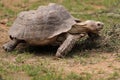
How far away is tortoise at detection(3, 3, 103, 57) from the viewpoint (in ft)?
28.3

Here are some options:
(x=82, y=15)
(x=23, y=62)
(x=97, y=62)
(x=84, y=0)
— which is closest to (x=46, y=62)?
(x=23, y=62)

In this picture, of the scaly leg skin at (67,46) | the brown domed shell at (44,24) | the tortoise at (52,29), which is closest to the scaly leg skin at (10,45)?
the tortoise at (52,29)

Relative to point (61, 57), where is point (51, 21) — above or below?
above

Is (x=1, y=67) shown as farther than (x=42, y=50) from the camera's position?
No

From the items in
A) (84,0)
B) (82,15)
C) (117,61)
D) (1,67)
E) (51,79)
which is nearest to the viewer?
(51,79)

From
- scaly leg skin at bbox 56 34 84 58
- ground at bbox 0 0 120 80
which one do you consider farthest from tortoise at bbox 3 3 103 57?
ground at bbox 0 0 120 80

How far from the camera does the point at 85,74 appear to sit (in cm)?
740

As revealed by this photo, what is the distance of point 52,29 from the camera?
8.64m

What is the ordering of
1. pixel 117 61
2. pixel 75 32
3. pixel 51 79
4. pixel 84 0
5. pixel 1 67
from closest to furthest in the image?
pixel 51 79 → pixel 1 67 → pixel 117 61 → pixel 75 32 → pixel 84 0

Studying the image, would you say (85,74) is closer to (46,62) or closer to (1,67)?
(46,62)

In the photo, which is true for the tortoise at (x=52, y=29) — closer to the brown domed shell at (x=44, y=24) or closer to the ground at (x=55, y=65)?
the brown domed shell at (x=44, y=24)

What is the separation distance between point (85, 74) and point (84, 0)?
22.0 ft

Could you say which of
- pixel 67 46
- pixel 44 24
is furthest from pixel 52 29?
pixel 67 46

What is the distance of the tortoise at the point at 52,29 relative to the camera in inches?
340
